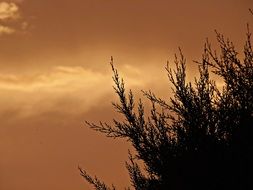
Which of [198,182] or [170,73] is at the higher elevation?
[170,73]

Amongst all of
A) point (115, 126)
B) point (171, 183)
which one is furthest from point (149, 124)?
point (171, 183)

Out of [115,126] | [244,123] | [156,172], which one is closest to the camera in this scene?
[244,123]

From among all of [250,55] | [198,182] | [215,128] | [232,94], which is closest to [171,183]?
[198,182]

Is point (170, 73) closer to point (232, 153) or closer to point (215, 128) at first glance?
point (215, 128)

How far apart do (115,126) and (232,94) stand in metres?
3.18

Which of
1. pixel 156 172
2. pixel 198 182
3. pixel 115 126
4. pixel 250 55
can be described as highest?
pixel 115 126

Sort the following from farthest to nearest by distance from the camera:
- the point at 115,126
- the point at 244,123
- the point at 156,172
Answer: the point at 115,126
the point at 156,172
the point at 244,123

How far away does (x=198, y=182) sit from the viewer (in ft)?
34.4

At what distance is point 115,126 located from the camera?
503 inches

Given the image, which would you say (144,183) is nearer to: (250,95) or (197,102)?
(197,102)

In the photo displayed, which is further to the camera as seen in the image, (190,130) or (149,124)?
(149,124)

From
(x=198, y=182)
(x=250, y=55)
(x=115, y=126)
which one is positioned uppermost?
(x=115, y=126)

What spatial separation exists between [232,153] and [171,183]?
160cm

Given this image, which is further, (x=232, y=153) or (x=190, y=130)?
(x=190, y=130)
